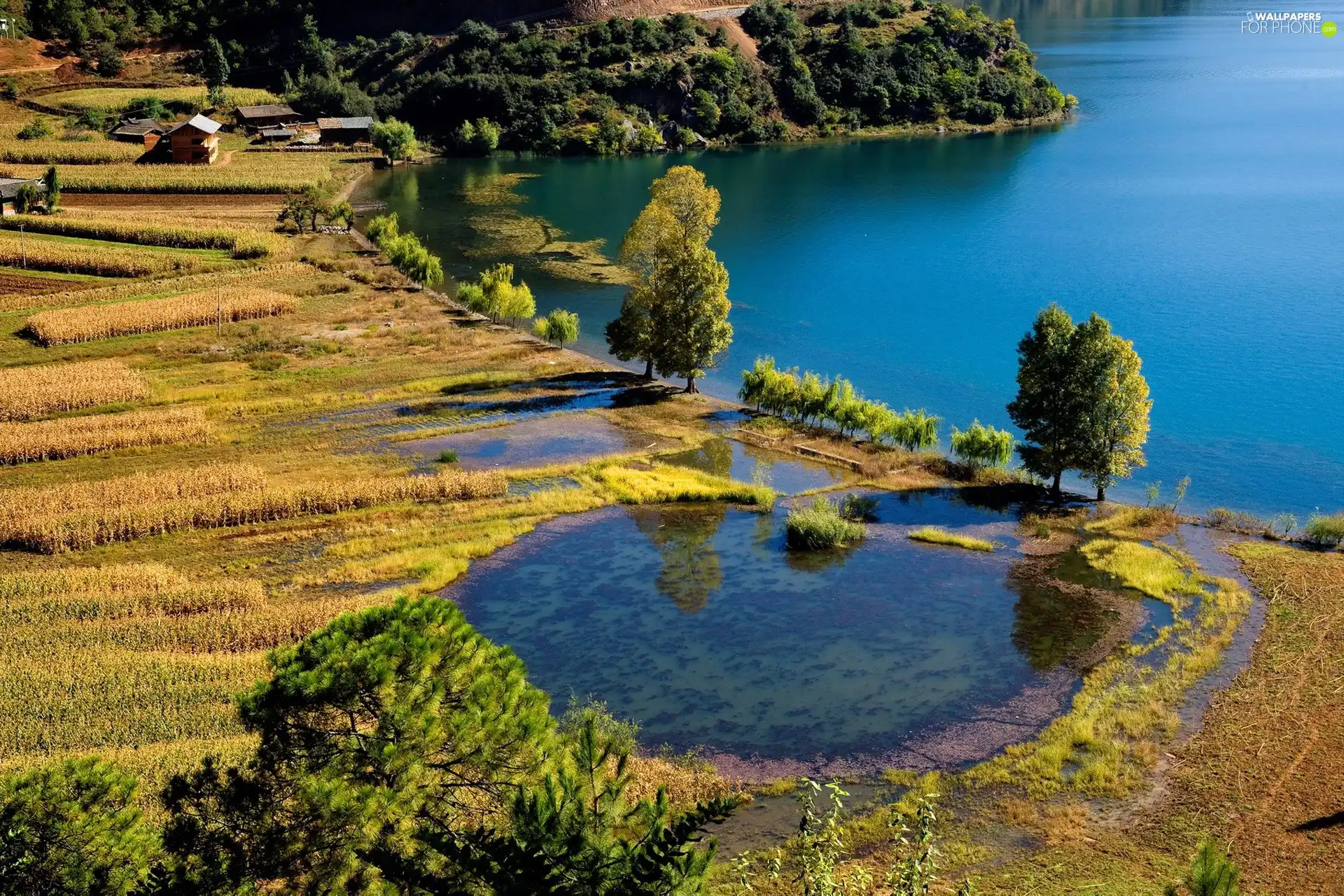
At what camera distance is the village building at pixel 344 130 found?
469 ft

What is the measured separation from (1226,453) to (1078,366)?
12.0 m

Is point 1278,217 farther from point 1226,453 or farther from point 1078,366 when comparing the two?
point 1078,366

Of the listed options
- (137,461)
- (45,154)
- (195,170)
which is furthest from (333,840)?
(45,154)

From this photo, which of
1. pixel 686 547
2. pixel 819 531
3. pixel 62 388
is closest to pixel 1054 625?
pixel 819 531

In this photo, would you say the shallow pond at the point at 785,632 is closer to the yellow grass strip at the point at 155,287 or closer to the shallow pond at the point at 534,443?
the shallow pond at the point at 534,443

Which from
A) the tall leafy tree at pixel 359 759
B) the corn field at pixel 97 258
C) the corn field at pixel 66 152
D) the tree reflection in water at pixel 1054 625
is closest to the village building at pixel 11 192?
the corn field at pixel 97 258

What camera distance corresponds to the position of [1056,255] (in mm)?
90500

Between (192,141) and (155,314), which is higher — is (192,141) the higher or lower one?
the higher one

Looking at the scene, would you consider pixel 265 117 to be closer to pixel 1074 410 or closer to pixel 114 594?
pixel 114 594

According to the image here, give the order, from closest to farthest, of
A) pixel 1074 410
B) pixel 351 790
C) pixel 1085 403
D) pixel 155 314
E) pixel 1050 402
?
pixel 351 790 → pixel 1085 403 → pixel 1074 410 → pixel 1050 402 → pixel 155 314

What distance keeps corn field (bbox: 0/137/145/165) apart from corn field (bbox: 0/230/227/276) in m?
34.7

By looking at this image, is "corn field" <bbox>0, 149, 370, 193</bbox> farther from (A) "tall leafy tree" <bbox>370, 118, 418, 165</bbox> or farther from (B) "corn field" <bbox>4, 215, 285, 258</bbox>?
(B) "corn field" <bbox>4, 215, 285, 258</bbox>

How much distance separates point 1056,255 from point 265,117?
102459mm

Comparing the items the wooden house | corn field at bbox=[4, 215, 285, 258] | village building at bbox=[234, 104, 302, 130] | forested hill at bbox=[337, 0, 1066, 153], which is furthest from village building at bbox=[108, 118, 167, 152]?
corn field at bbox=[4, 215, 285, 258]
